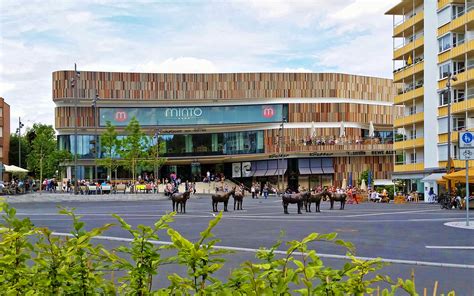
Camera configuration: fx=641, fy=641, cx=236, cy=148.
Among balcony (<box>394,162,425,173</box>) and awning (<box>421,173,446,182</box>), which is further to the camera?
balcony (<box>394,162,425,173</box>)

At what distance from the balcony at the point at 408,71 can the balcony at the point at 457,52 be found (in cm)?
399

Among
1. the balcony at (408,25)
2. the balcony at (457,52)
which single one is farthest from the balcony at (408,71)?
the balcony at (457,52)

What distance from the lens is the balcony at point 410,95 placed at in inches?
2399

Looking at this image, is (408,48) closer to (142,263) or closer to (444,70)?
(444,70)

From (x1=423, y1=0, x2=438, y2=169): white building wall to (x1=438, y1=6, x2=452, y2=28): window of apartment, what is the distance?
3.51 feet

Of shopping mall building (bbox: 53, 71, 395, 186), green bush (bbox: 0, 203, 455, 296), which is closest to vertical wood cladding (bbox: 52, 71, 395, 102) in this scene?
shopping mall building (bbox: 53, 71, 395, 186)

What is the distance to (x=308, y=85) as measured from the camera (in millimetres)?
99188

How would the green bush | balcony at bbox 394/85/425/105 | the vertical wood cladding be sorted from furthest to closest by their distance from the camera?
the vertical wood cladding < balcony at bbox 394/85/425/105 < the green bush

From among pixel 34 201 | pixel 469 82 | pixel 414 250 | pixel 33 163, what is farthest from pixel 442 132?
pixel 33 163

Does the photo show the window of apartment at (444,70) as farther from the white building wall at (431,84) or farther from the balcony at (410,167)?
the balcony at (410,167)

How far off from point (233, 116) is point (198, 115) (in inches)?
216

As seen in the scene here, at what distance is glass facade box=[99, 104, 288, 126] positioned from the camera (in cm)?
9875

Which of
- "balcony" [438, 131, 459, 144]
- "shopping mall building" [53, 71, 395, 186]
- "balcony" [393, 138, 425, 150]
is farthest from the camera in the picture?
"shopping mall building" [53, 71, 395, 186]

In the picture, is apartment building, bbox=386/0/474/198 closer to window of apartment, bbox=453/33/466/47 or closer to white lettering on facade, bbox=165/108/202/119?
window of apartment, bbox=453/33/466/47
